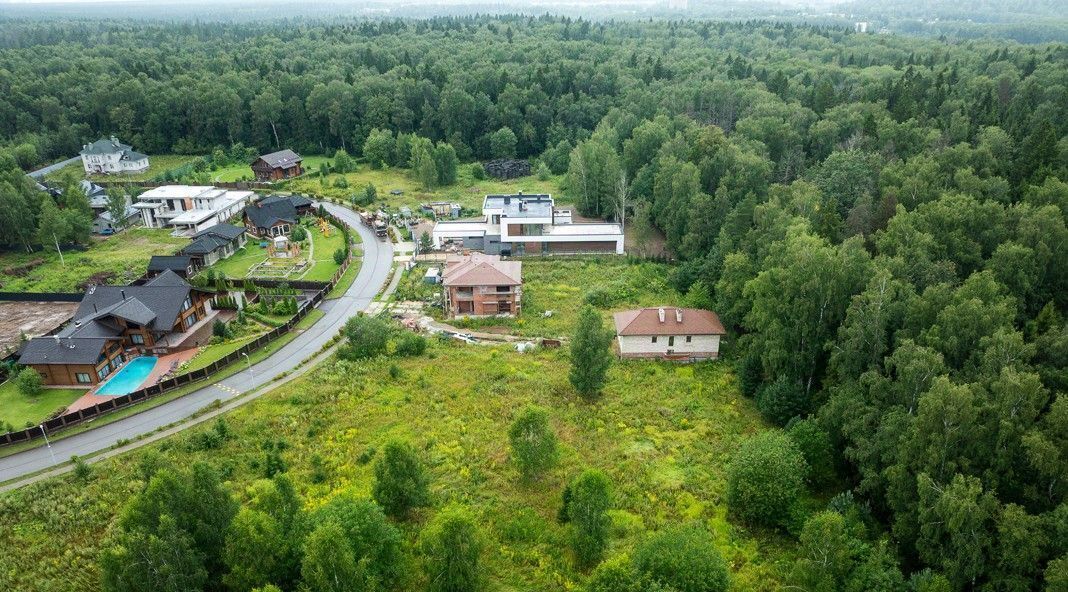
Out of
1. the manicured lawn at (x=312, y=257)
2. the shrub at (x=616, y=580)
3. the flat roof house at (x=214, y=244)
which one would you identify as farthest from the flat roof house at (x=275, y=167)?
the shrub at (x=616, y=580)

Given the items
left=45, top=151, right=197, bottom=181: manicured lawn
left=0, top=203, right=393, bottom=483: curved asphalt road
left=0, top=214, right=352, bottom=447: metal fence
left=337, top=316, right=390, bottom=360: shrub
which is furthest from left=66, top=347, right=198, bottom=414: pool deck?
left=45, top=151, right=197, bottom=181: manicured lawn

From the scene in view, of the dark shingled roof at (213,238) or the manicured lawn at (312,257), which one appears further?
the dark shingled roof at (213,238)

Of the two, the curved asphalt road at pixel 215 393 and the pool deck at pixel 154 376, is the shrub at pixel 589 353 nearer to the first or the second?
the curved asphalt road at pixel 215 393

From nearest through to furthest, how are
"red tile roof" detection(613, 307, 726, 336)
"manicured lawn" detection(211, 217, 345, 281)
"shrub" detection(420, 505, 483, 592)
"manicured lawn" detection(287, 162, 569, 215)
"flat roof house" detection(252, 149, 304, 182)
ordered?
"shrub" detection(420, 505, 483, 592) → "red tile roof" detection(613, 307, 726, 336) → "manicured lawn" detection(211, 217, 345, 281) → "manicured lawn" detection(287, 162, 569, 215) → "flat roof house" detection(252, 149, 304, 182)

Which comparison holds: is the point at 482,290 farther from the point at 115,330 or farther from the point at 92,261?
the point at 92,261

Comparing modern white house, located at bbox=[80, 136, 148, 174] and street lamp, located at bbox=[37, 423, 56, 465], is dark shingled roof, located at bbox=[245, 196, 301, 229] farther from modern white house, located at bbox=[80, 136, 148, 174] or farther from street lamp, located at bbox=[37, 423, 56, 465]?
modern white house, located at bbox=[80, 136, 148, 174]
